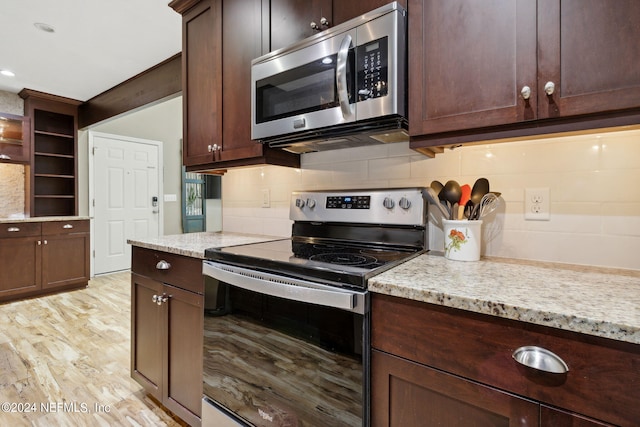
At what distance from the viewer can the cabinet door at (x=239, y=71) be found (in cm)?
160

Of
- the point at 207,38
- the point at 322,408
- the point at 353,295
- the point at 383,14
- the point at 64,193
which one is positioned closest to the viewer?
the point at 353,295

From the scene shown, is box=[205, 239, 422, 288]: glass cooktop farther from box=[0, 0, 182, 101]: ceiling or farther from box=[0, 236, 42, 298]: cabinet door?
box=[0, 236, 42, 298]: cabinet door

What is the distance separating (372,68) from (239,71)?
32.6 inches

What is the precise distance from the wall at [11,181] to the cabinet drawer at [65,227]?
2.11ft

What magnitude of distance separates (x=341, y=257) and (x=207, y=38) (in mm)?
1511

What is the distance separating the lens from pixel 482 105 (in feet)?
3.30

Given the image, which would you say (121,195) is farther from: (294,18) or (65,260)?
(294,18)

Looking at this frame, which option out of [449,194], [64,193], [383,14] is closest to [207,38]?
[383,14]

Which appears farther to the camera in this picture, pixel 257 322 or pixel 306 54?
pixel 306 54

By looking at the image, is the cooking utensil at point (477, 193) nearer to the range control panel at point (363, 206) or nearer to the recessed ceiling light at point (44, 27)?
the range control panel at point (363, 206)

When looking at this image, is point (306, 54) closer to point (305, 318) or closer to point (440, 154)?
point (440, 154)

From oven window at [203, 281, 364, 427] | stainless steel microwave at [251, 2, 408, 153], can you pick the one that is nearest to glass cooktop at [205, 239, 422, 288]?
oven window at [203, 281, 364, 427]

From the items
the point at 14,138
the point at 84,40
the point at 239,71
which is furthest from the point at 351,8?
the point at 14,138

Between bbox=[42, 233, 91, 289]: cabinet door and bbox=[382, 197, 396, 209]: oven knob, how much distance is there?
4090mm
